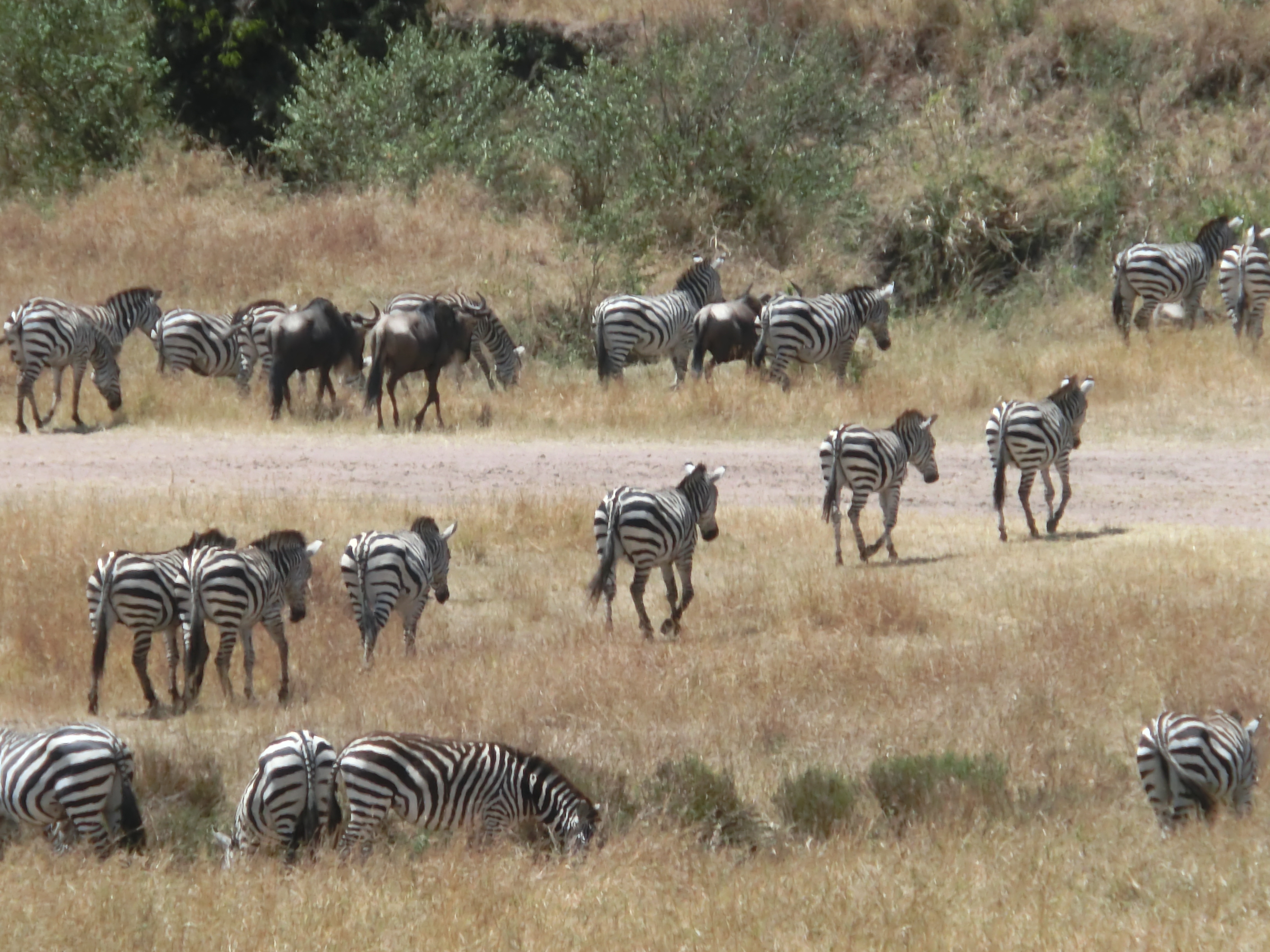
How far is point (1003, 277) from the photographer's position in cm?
2731

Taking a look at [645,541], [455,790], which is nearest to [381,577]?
[645,541]

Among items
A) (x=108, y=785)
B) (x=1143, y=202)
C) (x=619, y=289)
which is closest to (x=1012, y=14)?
(x=1143, y=202)

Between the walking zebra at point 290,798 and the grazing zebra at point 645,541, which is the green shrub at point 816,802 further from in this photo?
the walking zebra at point 290,798

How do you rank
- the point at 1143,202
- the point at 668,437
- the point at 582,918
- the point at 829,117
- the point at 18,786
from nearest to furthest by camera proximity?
the point at 582,918 < the point at 18,786 < the point at 668,437 < the point at 1143,202 < the point at 829,117

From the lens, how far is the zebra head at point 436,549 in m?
12.5

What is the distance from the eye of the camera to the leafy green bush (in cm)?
3259

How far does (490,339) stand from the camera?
2309 cm

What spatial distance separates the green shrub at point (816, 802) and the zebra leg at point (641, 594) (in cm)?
237

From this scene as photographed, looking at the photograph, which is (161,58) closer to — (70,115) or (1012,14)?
(70,115)

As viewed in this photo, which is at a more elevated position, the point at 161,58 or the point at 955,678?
the point at 161,58

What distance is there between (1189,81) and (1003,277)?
6455 millimetres

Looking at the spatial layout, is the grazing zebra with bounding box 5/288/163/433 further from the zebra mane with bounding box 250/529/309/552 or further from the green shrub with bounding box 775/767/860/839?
the green shrub with bounding box 775/767/860/839

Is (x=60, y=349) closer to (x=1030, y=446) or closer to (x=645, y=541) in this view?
(x=645, y=541)

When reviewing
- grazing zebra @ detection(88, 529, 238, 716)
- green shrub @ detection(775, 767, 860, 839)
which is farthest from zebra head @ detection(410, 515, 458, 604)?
green shrub @ detection(775, 767, 860, 839)
